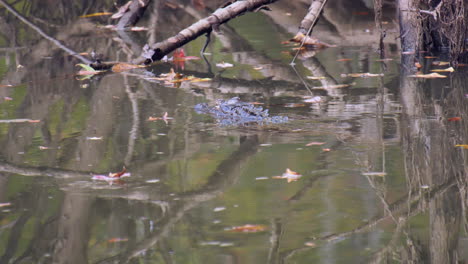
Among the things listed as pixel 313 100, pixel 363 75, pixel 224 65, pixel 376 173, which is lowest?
pixel 376 173

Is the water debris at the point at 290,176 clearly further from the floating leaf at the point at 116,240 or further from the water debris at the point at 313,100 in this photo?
the water debris at the point at 313,100

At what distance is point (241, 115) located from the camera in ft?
20.2

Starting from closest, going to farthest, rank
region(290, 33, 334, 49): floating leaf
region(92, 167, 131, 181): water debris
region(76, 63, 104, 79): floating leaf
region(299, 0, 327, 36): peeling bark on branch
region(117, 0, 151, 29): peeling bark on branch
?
region(92, 167, 131, 181): water debris, region(76, 63, 104, 79): floating leaf, region(299, 0, 327, 36): peeling bark on branch, region(290, 33, 334, 49): floating leaf, region(117, 0, 151, 29): peeling bark on branch

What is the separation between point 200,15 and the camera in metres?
12.9

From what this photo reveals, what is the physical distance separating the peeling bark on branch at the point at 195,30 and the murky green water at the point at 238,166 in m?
0.26

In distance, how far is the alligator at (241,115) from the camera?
239 inches

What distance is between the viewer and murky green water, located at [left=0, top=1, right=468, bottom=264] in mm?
3594

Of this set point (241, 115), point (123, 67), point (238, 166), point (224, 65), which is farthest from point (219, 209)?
point (123, 67)

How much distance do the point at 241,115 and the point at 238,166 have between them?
1.31m

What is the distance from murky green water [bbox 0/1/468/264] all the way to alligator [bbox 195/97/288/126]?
92 millimetres

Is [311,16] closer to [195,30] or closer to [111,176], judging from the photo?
[195,30]

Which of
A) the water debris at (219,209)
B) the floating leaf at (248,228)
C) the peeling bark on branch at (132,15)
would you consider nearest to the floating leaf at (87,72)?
the peeling bark on branch at (132,15)

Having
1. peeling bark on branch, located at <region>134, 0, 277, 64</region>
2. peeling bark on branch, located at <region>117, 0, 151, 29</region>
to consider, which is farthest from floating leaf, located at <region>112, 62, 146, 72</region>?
peeling bark on branch, located at <region>117, 0, 151, 29</region>

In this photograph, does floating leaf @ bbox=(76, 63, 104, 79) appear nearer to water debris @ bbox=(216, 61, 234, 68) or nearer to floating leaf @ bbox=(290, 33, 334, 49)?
water debris @ bbox=(216, 61, 234, 68)
